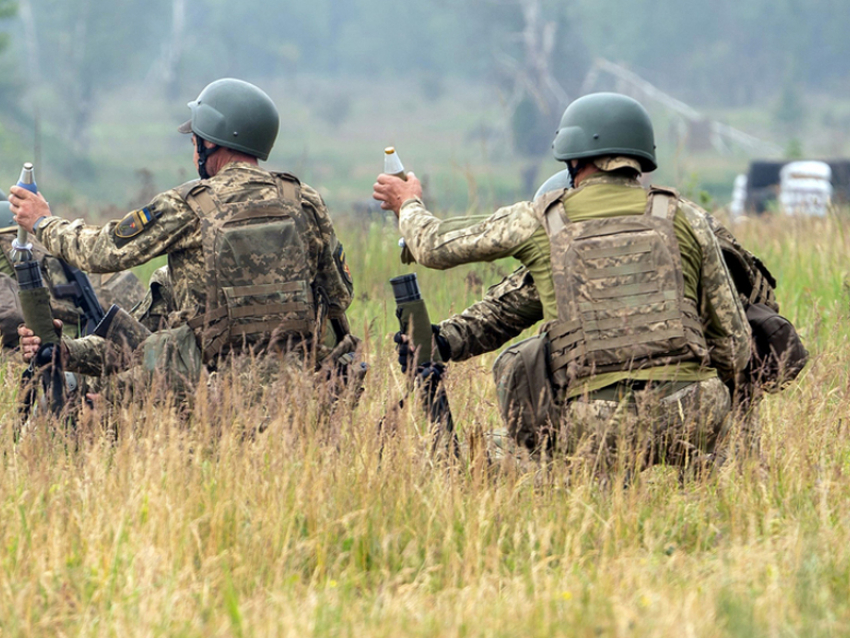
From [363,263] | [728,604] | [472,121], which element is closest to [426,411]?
[728,604]

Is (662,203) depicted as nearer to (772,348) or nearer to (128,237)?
(772,348)

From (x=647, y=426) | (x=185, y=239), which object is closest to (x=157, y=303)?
(x=185, y=239)

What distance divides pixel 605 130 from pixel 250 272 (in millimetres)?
1564

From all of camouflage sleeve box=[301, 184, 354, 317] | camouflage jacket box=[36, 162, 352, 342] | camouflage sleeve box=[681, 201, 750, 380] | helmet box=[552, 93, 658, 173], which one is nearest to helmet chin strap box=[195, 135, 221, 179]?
camouflage jacket box=[36, 162, 352, 342]

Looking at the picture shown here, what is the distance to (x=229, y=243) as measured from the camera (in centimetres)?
488

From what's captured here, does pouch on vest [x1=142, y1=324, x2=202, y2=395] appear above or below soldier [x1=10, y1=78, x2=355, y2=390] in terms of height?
below

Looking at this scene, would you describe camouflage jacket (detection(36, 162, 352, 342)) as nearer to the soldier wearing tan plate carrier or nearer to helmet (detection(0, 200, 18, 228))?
the soldier wearing tan plate carrier

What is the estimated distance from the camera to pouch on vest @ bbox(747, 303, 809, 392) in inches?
188

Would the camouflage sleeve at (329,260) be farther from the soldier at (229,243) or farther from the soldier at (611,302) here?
the soldier at (611,302)

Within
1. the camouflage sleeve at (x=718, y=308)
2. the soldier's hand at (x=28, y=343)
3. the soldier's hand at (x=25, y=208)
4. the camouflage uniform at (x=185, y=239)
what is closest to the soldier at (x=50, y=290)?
the soldier's hand at (x=25, y=208)

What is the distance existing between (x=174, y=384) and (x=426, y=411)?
1.08 m

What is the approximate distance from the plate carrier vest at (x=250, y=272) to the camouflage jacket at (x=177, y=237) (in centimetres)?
5

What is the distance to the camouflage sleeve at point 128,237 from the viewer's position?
483 cm

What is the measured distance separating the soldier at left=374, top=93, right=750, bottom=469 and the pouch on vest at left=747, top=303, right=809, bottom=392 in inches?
10.3
